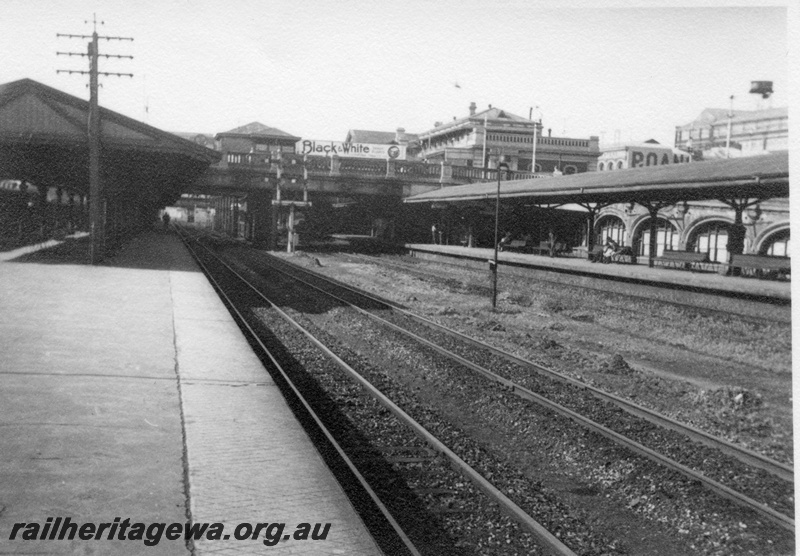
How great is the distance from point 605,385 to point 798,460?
468 centimetres

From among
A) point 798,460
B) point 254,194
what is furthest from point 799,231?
point 254,194

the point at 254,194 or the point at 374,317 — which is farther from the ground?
the point at 254,194

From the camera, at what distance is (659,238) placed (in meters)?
33.9

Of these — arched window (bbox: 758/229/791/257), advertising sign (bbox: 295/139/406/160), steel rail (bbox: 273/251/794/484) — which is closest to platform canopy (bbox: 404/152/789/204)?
steel rail (bbox: 273/251/794/484)

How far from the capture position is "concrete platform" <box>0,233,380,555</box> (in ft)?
12.8

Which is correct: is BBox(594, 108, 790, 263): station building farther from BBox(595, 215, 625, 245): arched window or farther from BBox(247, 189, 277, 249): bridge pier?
BBox(247, 189, 277, 249): bridge pier

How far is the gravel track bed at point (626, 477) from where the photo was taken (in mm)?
4742

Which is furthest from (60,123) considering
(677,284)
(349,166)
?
(349,166)

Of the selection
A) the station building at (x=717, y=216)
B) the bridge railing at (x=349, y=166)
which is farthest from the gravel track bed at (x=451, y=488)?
the bridge railing at (x=349, y=166)

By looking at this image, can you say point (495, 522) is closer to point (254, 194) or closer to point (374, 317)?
point (374, 317)

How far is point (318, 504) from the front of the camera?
4234 millimetres

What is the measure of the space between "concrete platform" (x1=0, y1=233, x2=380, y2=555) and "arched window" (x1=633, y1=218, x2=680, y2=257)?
26360 mm

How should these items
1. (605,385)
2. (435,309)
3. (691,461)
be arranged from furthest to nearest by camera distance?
(435,309) → (605,385) → (691,461)

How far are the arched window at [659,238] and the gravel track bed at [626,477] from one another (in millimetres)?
24641
